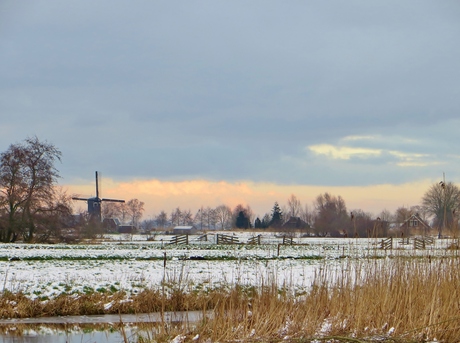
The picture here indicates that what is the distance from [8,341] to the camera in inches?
387

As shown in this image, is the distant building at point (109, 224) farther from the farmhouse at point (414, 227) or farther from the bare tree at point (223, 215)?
the farmhouse at point (414, 227)

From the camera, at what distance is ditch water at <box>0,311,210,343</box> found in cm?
1002

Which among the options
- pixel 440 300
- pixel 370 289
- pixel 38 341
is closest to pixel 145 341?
pixel 38 341

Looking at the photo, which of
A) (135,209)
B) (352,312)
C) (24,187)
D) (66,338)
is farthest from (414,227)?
(135,209)

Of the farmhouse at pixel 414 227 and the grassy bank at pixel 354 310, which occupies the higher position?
the farmhouse at pixel 414 227

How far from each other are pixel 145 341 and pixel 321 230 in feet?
203

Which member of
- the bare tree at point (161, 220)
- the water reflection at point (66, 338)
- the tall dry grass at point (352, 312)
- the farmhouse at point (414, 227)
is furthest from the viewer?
the bare tree at point (161, 220)

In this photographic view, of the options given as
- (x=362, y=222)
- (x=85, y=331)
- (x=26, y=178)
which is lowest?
(x=85, y=331)

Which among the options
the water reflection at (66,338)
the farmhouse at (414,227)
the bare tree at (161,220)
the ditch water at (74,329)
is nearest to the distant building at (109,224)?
the bare tree at (161,220)

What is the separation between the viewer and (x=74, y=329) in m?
11.2

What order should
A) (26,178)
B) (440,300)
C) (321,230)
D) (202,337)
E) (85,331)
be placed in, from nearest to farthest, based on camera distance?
(202,337) → (440,300) → (85,331) → (26,178) → (321,230)

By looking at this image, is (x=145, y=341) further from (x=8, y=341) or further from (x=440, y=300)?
(x=440, y=300)

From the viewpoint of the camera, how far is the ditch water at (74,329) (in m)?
10.0

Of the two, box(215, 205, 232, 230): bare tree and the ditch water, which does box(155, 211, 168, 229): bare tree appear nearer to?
box(215, 205, 232, 230): bare tree
